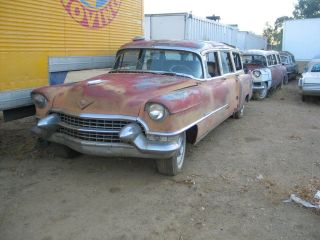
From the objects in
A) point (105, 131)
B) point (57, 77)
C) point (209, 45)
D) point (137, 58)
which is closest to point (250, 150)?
point (209, 45)

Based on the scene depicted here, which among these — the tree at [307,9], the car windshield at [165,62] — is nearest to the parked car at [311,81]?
the car windshield at [165,62]

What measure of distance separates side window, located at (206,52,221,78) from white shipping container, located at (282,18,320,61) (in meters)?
15.5

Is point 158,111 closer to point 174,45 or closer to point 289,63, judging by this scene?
point 174,45

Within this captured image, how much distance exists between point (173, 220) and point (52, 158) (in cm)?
255

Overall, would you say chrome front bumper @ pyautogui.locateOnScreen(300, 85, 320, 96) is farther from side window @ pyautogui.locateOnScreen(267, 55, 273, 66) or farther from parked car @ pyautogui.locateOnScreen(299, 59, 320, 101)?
side window @ pyautogui.locateOnScreen(267, 55, 273, 66)

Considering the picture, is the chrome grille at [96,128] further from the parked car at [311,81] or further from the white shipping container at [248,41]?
the white shipping container at [248,41]

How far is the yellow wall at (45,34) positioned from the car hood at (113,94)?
74 centimetres

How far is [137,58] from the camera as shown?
6508mm

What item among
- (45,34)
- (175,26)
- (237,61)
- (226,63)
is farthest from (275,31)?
(45,34)

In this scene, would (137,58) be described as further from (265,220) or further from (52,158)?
(265,220)

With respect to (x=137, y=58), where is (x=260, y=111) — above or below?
below

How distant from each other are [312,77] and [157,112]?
8451 millimetres

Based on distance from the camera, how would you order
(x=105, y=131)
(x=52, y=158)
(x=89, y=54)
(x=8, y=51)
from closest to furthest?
1. (x=105, y=131)
2. (x=8, y=51)
3. (x=52, y=158)
4. (x=89, y=54)

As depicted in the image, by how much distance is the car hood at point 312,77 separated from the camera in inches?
458
